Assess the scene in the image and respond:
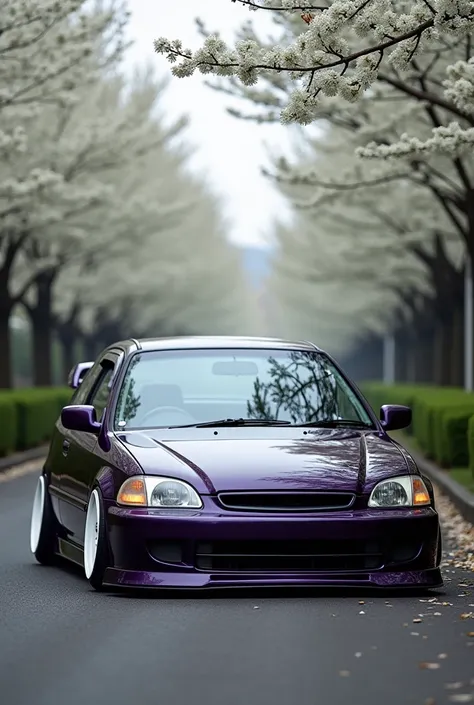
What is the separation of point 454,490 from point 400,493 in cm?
786

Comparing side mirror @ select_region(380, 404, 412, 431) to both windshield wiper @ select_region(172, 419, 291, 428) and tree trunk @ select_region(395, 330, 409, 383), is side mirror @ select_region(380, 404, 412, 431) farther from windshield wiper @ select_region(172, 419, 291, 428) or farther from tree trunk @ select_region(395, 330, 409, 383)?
tree trunk @ select_region(395, 330, 409, 383)

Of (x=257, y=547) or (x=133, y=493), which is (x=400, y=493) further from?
(x=133, y=493)

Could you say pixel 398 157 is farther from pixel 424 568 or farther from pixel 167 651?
pixel 167 651

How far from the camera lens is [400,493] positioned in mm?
8758

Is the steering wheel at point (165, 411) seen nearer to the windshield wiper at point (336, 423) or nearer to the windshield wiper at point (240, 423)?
the windshield wiper at point (240, 423)

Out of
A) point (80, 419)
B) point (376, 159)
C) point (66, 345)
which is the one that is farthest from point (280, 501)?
point (66, 345)

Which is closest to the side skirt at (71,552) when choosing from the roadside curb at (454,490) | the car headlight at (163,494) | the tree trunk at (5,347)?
the car headlight at (163,494)

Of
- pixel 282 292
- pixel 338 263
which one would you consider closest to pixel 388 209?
pixel 338 263

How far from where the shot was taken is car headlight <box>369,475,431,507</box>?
8.70 m

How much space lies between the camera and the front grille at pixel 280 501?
856cm

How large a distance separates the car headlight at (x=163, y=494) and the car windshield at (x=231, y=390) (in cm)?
97

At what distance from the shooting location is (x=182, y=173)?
53656 mm

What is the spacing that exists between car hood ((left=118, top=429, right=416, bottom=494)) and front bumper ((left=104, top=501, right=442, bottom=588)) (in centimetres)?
15

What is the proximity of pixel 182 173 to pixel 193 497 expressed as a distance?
150 feet
